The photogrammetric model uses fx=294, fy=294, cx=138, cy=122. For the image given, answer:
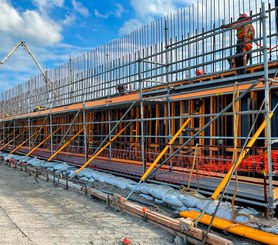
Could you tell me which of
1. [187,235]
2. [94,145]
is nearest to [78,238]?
[187,235]

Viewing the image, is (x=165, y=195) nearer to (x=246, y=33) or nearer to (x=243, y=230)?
(x=243, y=230)

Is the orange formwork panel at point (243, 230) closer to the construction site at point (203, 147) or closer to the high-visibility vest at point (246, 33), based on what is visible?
the construction site at point (203, 147)

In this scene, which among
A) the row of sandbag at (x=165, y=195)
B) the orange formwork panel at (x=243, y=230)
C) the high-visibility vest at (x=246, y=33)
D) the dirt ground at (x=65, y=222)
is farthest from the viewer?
the high-visibility vest at (x=246, y=33)

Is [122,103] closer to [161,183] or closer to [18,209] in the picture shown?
[161,183]

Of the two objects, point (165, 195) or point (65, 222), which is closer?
point (65, 222)

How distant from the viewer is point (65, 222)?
5.58 m

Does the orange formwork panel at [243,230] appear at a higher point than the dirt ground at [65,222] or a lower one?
higher

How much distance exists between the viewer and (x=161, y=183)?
7188 millimetres

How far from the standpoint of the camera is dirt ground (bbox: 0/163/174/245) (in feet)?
15.6

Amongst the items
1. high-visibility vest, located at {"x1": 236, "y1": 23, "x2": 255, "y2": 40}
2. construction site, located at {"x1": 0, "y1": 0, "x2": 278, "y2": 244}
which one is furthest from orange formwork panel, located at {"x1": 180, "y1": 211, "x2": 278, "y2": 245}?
high-visibility vest, located at {"x1": 236, "y1": 23, "x2": 255, "y2": 40}

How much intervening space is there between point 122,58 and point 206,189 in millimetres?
9141

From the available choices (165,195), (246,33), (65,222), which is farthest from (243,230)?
(246,33)

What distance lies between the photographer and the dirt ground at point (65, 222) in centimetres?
476

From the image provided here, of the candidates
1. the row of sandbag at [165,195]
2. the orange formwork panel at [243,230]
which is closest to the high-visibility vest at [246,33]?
the row of sandbag at [165,195]
